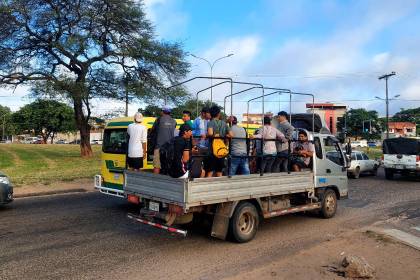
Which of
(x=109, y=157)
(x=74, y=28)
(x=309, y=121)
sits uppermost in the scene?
(x=74, y=28)

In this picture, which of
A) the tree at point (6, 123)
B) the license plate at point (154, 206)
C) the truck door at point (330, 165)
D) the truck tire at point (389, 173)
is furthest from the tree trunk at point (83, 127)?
the tree at point (6, 123)

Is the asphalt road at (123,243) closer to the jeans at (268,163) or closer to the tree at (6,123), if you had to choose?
the jeans at (268,163)

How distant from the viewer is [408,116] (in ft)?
407

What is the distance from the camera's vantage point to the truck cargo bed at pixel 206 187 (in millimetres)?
6305

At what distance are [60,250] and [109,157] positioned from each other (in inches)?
163

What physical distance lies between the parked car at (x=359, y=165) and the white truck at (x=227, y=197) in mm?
12541

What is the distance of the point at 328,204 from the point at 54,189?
29.4 ft

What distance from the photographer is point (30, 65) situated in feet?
87.2

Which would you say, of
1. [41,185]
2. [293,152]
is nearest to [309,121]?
[293,152]

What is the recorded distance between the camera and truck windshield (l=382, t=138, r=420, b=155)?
66.7 ft

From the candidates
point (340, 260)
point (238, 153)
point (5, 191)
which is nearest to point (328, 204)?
point (238, 153)

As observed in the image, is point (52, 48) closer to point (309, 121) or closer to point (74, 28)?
point (74, 28)

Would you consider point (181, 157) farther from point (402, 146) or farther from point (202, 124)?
point (402, 146)

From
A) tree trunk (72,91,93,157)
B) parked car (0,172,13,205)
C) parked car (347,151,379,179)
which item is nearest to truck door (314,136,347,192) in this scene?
parked car (0,172,13,205)
